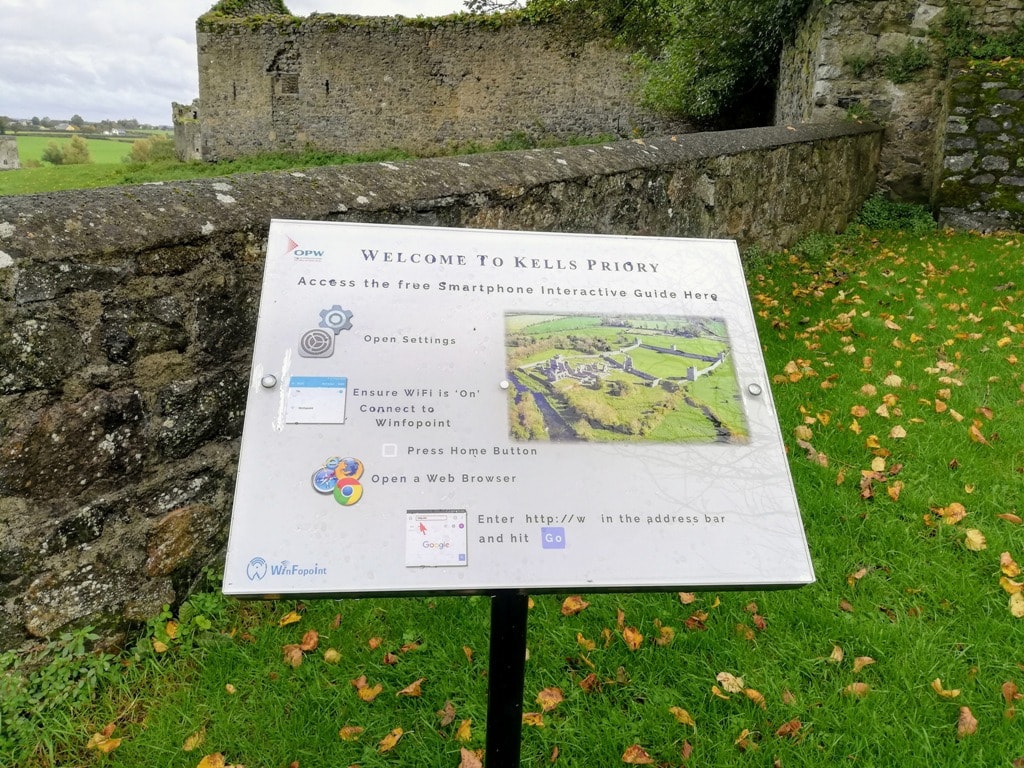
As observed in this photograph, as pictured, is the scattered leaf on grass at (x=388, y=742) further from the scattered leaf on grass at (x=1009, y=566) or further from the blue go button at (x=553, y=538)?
the scattered leaf on grass at (x=1009, y=566)

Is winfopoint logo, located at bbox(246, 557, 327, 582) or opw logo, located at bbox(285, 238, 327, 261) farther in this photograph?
opw logo, located at bbox(285, 238, 327, 261)

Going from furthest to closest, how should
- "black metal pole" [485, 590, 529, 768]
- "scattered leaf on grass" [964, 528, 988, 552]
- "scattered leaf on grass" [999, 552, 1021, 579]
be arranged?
"scattered leaf on grass" [964, 528, 988, 552], "scattered leaf on grass" [999, 552, 1021, 579], "black metal pole" [485, 590, 529, 768]

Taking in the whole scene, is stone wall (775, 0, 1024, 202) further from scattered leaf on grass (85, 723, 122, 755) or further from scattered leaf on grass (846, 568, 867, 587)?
scattered leaf on grass (85, 723, 122, 755)

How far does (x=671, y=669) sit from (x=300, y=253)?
5.41 ft

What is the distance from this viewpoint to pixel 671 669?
6.98 ft

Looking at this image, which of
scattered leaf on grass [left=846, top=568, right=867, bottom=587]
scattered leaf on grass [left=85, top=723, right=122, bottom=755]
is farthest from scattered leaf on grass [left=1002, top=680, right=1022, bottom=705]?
scattered leaf on grass [left=85, top=723, right=122, bottom=755]

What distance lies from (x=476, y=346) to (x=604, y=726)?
122 centimetres

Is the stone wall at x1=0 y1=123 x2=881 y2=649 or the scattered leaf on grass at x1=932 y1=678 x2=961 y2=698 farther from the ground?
the stone wall at x1=0 y1=123 x2=881 y2=649

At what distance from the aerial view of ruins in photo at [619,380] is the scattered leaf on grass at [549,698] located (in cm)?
106

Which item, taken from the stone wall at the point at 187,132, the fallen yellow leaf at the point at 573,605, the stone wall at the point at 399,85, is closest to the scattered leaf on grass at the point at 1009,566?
the fallen yellow leaf at the point at 573,605

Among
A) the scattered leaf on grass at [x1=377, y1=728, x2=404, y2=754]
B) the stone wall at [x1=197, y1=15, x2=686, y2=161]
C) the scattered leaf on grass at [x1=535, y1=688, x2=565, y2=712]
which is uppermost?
the stone wall at [x1=197, y1=15, x2=686, y2=161]

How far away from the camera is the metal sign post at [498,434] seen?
1244mm

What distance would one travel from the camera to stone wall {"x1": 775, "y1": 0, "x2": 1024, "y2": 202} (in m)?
7.34

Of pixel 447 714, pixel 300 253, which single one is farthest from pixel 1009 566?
pixel 300 253
